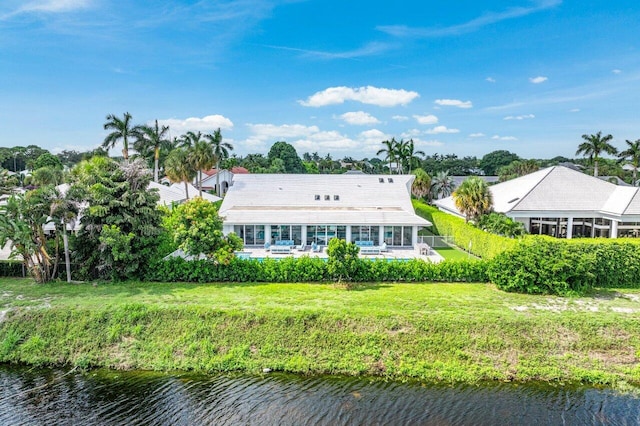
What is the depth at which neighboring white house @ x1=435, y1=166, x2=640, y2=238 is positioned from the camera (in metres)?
31.6

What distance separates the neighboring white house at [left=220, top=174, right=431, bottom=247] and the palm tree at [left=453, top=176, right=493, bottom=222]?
398 cm

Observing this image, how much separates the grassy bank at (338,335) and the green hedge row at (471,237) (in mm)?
6806

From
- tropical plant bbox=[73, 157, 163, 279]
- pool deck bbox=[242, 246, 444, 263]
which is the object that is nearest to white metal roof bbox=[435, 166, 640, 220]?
pool deck bbox=[242, 246, 444, 263]

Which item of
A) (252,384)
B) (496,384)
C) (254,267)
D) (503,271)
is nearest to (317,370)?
(252,384)

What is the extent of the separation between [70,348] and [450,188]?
48378 mm

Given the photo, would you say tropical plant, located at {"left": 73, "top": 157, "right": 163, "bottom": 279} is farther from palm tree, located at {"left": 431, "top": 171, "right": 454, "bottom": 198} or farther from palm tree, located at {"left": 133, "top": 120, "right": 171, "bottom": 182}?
palm tree, located at {"left": 431, "top": 171, "right": 454, "bottom": 198}

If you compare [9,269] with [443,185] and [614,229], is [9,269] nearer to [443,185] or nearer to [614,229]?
[614,229]

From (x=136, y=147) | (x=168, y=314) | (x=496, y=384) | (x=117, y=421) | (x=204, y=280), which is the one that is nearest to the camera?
(x=117, y=421)

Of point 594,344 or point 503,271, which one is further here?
point 503,271

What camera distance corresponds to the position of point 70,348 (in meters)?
17.1

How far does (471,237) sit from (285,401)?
21619mm

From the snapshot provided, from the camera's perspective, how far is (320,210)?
35.8 meters

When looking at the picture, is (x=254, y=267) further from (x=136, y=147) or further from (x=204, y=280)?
(x=136, y=147)

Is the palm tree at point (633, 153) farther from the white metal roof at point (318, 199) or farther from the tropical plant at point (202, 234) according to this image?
the tropical plant at point (202, 234)
